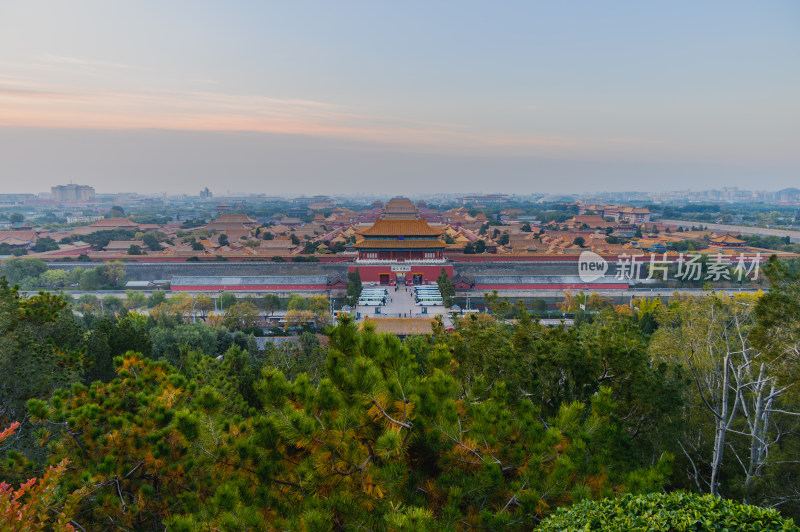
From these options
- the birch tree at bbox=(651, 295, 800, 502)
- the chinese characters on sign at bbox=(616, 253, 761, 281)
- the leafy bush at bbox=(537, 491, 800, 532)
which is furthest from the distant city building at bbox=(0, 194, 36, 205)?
the leafy bush at bbox=(537, 491, 800, 532)

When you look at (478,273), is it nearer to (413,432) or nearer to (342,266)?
(342,266)

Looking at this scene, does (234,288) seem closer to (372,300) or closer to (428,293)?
(372,300)

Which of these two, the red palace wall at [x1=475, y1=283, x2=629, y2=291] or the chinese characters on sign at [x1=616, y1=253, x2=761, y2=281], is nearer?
the red palace wall at [x1=475, y1=283, x2=629, y2=291]

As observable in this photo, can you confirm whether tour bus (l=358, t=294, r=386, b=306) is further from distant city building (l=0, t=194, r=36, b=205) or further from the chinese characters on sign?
distant city building (l=0, t=194, r=36, b=205)

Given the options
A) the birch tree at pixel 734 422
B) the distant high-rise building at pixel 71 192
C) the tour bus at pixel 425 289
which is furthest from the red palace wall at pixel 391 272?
the distant high-rise building at pixel 71 192

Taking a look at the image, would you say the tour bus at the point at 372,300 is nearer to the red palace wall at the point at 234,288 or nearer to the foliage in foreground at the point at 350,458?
the red palace wall at the point at 234,288

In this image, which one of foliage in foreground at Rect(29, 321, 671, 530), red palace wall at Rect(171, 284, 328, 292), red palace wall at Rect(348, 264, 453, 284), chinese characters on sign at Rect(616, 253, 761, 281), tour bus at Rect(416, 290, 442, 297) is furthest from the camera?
red palace wall at Rect(348, 264, 453, 284)

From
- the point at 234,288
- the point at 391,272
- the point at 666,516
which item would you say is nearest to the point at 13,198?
the point at 234,288
